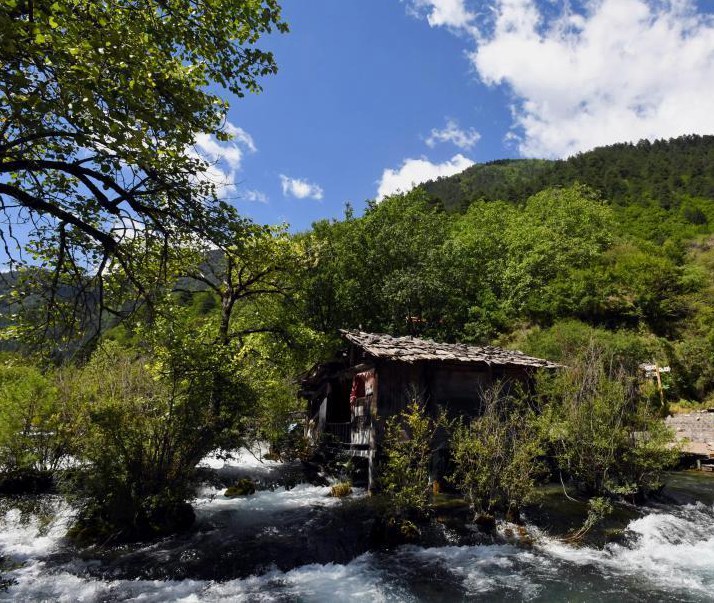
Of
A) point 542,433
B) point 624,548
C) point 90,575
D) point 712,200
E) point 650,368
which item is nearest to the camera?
point 90,575

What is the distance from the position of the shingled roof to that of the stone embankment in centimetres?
846

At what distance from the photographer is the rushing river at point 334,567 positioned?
7.41 m

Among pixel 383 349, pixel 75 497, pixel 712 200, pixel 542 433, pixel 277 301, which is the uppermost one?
pixel 712 200

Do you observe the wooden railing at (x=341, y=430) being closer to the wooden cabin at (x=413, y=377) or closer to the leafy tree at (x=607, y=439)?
the wooden cabin at (x=413, y=377)

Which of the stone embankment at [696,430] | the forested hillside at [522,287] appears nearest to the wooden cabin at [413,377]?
the forested hillside at [522,287]

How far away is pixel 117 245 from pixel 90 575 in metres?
5.94

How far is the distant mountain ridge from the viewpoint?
63094mm

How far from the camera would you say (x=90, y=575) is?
8.00m

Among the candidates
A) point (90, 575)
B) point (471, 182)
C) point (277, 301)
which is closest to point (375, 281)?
point (277, 301)

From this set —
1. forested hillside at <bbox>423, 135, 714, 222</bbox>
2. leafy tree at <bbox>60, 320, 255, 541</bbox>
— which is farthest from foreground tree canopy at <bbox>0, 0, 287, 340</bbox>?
forested hillside at <bbox>423, 135, 714, 222</bbox>

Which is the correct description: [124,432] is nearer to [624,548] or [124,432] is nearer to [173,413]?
[173,413]

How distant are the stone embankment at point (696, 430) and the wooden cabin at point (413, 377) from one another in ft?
30.0

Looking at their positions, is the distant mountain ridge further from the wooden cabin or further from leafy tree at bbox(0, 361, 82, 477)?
leafy tree at bbox(0, 361, 82, 477)

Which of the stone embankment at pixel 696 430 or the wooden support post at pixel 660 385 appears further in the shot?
the wooden support post at pixel 660 385
